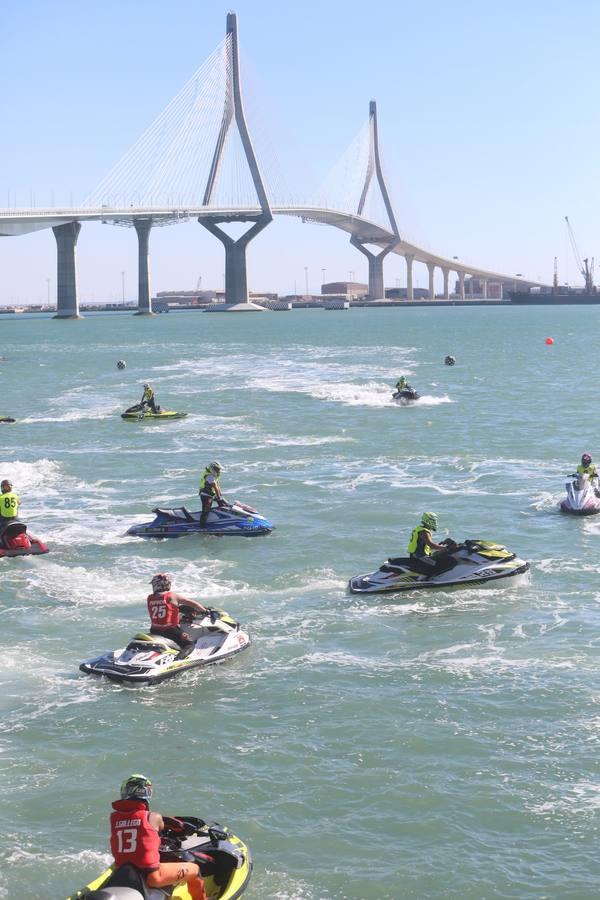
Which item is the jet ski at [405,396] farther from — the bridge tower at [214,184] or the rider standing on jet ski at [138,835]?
the bridge tower at [214,184]

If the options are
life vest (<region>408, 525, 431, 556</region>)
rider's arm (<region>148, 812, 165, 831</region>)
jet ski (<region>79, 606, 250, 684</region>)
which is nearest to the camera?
rider's arm (<region>148, 812, 165, 831</region>)

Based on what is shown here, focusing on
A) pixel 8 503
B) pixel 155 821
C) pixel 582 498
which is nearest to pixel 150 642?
pixel 155 821

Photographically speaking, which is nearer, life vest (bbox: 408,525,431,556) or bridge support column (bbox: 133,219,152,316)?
life vest (bbox: 408,525,431,556)

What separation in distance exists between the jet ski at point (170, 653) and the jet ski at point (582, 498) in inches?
447

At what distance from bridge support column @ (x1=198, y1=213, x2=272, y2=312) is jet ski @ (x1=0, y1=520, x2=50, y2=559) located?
14111cm

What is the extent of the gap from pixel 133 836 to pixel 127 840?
65 mm

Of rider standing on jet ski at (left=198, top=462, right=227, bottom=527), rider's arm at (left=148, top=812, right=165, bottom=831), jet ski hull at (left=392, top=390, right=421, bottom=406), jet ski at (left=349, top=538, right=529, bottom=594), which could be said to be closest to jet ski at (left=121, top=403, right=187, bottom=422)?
jet ski hull at (left=392, top=390, right=421, bottom=406)

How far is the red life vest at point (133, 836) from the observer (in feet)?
31.7

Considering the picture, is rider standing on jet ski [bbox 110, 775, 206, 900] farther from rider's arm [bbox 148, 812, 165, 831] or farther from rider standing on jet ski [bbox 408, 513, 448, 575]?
rider standing on jet ski [bbox 408, 513, 448, 575]

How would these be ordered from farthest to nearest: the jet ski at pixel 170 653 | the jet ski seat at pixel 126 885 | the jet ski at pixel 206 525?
the jet ski at pixel 206 525, the jet ski at pixel 170 653, the jet ski seat at pixel 126 885

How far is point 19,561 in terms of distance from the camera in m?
22.9

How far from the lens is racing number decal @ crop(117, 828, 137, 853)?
31.9 feet

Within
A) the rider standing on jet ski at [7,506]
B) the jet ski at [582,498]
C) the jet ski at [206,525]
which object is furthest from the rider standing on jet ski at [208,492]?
the jet ski at [582,498]

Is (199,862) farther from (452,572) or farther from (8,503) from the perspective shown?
(8,503)
